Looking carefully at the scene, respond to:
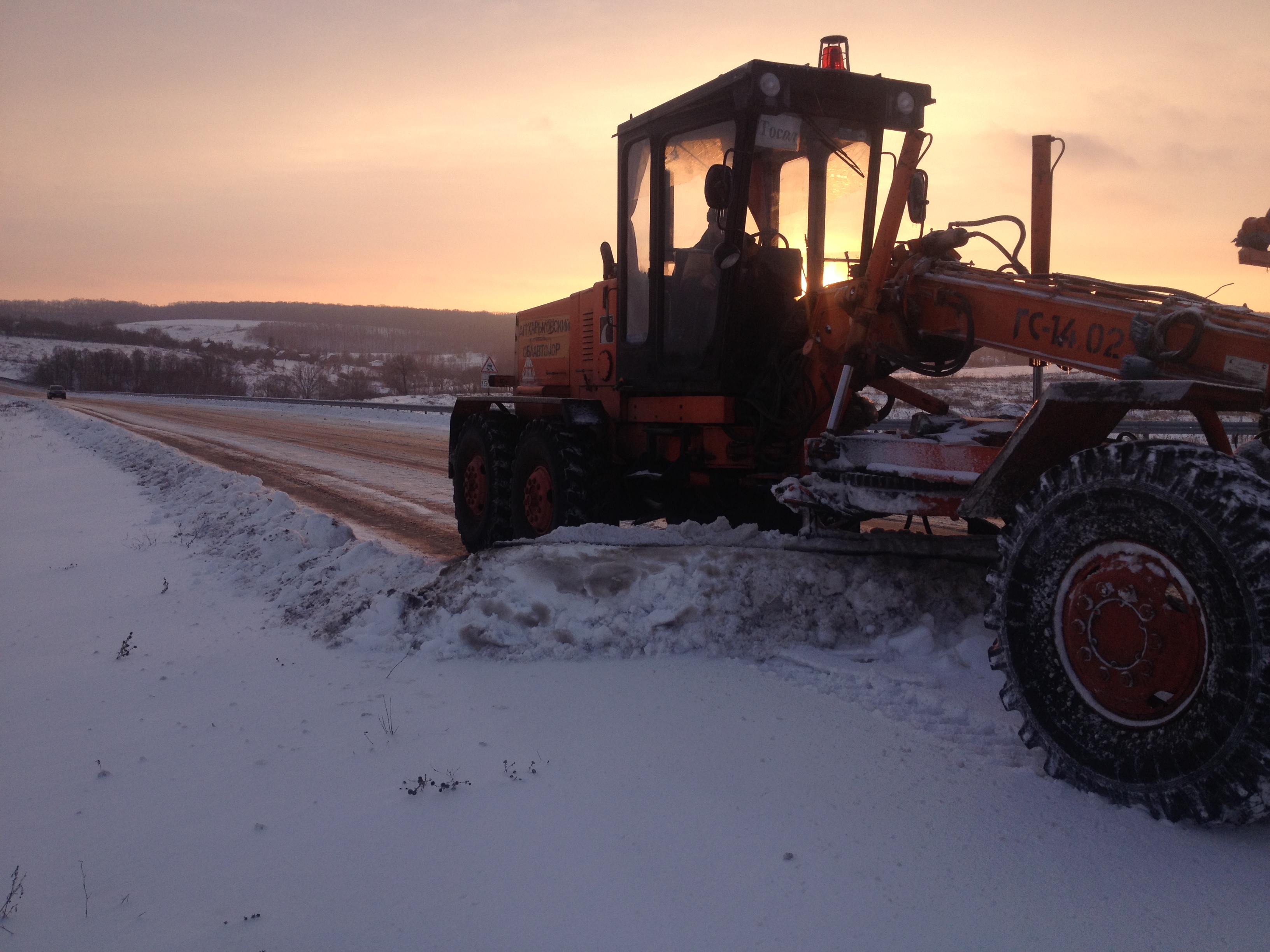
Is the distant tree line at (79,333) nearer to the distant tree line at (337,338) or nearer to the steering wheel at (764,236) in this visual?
the distant tree line at (337,338)

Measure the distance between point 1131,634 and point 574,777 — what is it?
201 centimetres

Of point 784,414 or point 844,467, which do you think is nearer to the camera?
point 844,467

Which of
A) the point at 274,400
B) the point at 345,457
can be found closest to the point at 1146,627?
the point at 345,457

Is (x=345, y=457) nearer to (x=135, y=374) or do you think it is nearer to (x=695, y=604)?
(x=695, y=604)

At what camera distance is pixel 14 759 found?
3.89m

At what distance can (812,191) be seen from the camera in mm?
6250

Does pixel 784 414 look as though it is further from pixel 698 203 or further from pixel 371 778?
pixel 371 778

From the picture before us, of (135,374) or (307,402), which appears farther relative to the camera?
(135,374)

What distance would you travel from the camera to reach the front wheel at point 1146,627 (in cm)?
273

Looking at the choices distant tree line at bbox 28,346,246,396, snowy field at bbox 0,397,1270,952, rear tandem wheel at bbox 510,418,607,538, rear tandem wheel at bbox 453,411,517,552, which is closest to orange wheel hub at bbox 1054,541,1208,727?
snowy field at bbox 0,397,1270,952

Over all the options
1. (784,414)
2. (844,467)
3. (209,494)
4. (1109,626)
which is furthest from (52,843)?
(209,494)

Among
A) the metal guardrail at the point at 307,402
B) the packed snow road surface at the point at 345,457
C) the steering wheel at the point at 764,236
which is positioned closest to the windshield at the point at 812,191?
the steering wheel at the point at 764,236

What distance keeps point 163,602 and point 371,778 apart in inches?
151

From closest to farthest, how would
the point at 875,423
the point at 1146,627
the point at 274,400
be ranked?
the point at 1146,627 < the point at 875,423 < the point at 274,400
